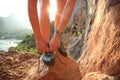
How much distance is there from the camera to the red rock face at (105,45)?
4.23 metres

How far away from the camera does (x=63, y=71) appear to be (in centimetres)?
424

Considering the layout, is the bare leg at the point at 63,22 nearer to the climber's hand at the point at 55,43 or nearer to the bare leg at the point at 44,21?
the climber's hand at the point at 55,43

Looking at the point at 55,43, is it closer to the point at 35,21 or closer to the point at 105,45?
the point at 35,21

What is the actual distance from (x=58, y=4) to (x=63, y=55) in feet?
2.96

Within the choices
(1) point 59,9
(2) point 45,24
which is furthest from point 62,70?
(1) point 59,9

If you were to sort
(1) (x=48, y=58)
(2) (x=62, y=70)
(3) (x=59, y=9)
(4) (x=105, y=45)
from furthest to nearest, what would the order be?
(4) (x=105, y=45) → (3) (x=59, y=9) → (2) (x=62, y=70) → (1) (x=48, y=58)

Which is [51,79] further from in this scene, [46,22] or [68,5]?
[68,5]

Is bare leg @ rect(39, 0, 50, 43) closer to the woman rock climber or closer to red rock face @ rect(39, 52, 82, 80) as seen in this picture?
the woman rock climber

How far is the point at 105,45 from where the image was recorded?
458cm

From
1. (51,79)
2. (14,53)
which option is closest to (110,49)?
(51,79)

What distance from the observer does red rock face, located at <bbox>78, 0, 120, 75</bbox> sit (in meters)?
4.23

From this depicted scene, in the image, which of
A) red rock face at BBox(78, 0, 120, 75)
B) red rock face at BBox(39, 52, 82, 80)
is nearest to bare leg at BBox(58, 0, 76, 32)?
red rock face at BBox(39, 52, 82, 80)

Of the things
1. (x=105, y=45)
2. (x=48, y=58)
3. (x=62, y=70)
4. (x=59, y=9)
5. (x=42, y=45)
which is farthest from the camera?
(x=105, y=45)

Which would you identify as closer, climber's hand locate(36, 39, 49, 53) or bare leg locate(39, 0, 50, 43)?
climber's hand locate(36, 39, 49, 53)
